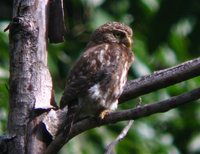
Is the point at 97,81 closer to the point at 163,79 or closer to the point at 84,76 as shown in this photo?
the point at 84,76

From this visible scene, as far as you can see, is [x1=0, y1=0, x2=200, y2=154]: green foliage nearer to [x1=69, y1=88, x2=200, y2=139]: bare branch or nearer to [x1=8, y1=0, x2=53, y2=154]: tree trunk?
[x1=8, y1=0, x2=53, y2=154]: tree trunk

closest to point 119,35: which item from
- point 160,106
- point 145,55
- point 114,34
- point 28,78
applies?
point 114,34

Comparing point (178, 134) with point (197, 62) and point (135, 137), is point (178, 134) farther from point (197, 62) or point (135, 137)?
point (197, 62)

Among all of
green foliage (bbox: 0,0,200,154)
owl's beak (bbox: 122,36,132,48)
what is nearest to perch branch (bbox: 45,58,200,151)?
green foliage (bbox: 0,0,200,154)

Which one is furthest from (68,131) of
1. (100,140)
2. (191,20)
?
(191,20)

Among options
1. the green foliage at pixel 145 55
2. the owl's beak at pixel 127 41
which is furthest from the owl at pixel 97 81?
the green foliage at pixel 145 55
